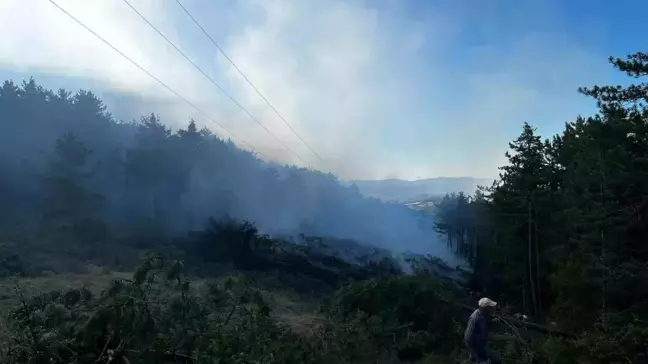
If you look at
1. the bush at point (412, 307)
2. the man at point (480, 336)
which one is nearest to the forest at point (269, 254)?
the bush at point (412, 307)

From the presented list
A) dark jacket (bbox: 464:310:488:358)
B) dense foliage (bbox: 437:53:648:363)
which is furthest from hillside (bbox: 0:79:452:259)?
dark jacket (bbox: 464:310:488:358)

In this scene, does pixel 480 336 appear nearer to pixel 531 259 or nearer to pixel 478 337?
pixel 478 337

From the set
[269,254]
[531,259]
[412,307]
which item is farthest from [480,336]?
[269,254]

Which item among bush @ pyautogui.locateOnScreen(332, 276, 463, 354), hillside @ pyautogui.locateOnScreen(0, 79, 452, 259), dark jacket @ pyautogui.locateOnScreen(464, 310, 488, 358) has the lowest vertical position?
bush @ pyautogui.locateOnScreen(332, 276, 463, 354)

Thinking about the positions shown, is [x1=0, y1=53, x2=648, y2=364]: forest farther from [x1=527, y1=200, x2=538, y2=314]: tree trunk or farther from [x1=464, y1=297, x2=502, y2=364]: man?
[x1=464, y1=297, x2=502, y2=364]: man

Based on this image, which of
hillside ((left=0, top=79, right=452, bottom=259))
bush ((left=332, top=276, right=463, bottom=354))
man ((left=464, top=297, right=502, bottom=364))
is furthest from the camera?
hillside ((left=0, top=79, right=452, bottom=259))

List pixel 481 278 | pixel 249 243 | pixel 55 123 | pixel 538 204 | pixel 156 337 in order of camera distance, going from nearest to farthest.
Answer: pixel 156 337 < pixel 538 204 < pixel 249 243 < pixel 481 278 < pixel 55 123

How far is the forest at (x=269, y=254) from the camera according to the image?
6.47 meters

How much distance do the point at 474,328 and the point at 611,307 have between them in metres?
15.2

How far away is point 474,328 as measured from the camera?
20.7 feet

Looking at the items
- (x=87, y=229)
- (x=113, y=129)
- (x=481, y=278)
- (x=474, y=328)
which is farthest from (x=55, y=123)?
(x=474, y=328)

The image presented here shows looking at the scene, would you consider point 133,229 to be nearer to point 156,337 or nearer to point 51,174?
point 51,174

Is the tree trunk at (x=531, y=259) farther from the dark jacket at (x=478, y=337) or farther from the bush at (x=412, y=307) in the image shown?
the dark jacket at (x=478, y=337)

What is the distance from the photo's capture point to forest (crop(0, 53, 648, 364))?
647 cm
